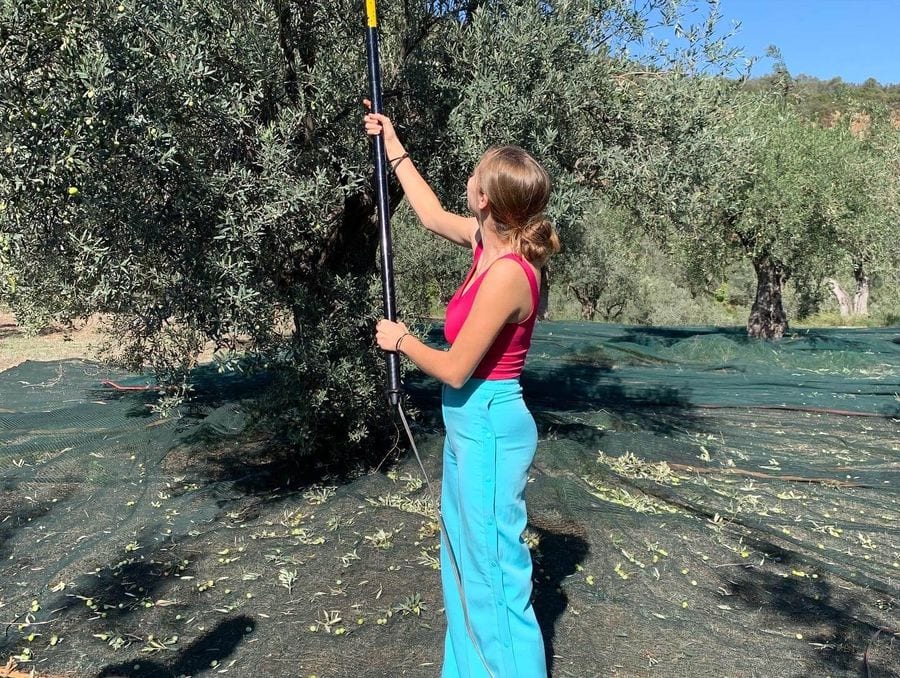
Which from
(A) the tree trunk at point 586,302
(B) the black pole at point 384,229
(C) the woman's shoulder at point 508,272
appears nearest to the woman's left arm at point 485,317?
(C) the woman's shoulder at point 508,272

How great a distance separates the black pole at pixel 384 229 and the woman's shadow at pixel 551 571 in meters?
1.59

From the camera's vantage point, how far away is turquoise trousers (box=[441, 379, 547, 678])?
273 cm

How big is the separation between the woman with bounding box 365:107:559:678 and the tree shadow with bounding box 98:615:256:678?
4.57ft

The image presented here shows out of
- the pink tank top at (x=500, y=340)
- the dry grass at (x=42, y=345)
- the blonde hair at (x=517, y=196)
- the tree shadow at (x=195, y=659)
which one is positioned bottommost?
the tree shadow at (x=195, y=659)

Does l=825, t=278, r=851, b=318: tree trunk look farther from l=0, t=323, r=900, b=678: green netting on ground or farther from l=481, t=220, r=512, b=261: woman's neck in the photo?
l=481, t=220, r=512, b=261: woman's neck

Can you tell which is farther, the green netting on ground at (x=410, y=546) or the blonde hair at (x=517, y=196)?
the green netting on ground at (x=410, y=546)

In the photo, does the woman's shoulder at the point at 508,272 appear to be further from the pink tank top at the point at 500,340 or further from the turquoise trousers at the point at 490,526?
the turquoise trousers at the point at 490,526

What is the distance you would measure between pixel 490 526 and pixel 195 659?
186 centimetres

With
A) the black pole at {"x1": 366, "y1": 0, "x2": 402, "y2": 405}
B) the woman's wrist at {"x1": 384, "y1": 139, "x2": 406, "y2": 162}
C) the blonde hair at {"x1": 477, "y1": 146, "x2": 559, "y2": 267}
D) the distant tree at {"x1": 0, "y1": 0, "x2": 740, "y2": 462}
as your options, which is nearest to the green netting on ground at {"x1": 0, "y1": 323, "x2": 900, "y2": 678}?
the distant tree at {"x1": 0, "y1": 0, "x2": 740, "y2": 462}

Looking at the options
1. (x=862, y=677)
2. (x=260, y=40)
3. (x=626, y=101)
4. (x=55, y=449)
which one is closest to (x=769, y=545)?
(x=862, y=677)

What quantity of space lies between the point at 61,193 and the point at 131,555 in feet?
7.72

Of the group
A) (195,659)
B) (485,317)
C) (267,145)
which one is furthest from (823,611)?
(267,145)

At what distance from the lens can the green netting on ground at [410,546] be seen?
3.75m

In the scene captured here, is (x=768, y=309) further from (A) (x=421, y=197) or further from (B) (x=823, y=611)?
(A) (x=421, y=197)
